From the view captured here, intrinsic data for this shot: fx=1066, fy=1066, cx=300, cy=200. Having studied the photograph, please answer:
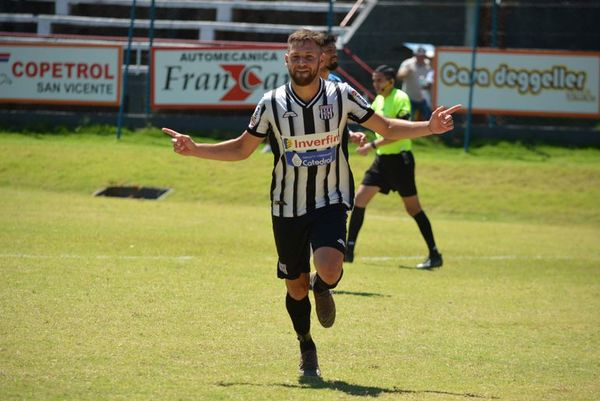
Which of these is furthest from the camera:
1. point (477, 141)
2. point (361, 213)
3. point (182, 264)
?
point (477, 141)

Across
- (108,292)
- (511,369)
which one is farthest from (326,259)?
(108,292)

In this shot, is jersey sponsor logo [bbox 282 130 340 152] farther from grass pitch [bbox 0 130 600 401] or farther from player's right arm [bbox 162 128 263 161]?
grass pitch [bbox 0 130 600 401]

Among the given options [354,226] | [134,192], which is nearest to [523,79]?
[134,192]

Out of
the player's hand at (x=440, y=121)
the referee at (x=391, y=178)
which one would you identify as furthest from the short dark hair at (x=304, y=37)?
the referee at (x=391, y=178)

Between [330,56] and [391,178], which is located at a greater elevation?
[330,56]

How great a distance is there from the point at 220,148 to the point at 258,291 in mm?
3248

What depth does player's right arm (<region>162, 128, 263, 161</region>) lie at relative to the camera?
23.1 ft

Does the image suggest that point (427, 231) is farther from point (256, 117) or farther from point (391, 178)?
point (256, 117)

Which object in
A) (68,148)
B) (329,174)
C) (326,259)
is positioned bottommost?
(68,148)

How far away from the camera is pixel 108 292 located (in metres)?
9.44

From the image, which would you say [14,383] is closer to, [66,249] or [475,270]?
[66,249]

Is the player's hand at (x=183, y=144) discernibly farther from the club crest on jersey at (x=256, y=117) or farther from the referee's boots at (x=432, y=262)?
the referee's boots at (x=432, y=262)

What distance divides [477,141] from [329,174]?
17.3 meters

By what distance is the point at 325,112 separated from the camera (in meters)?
6.89
